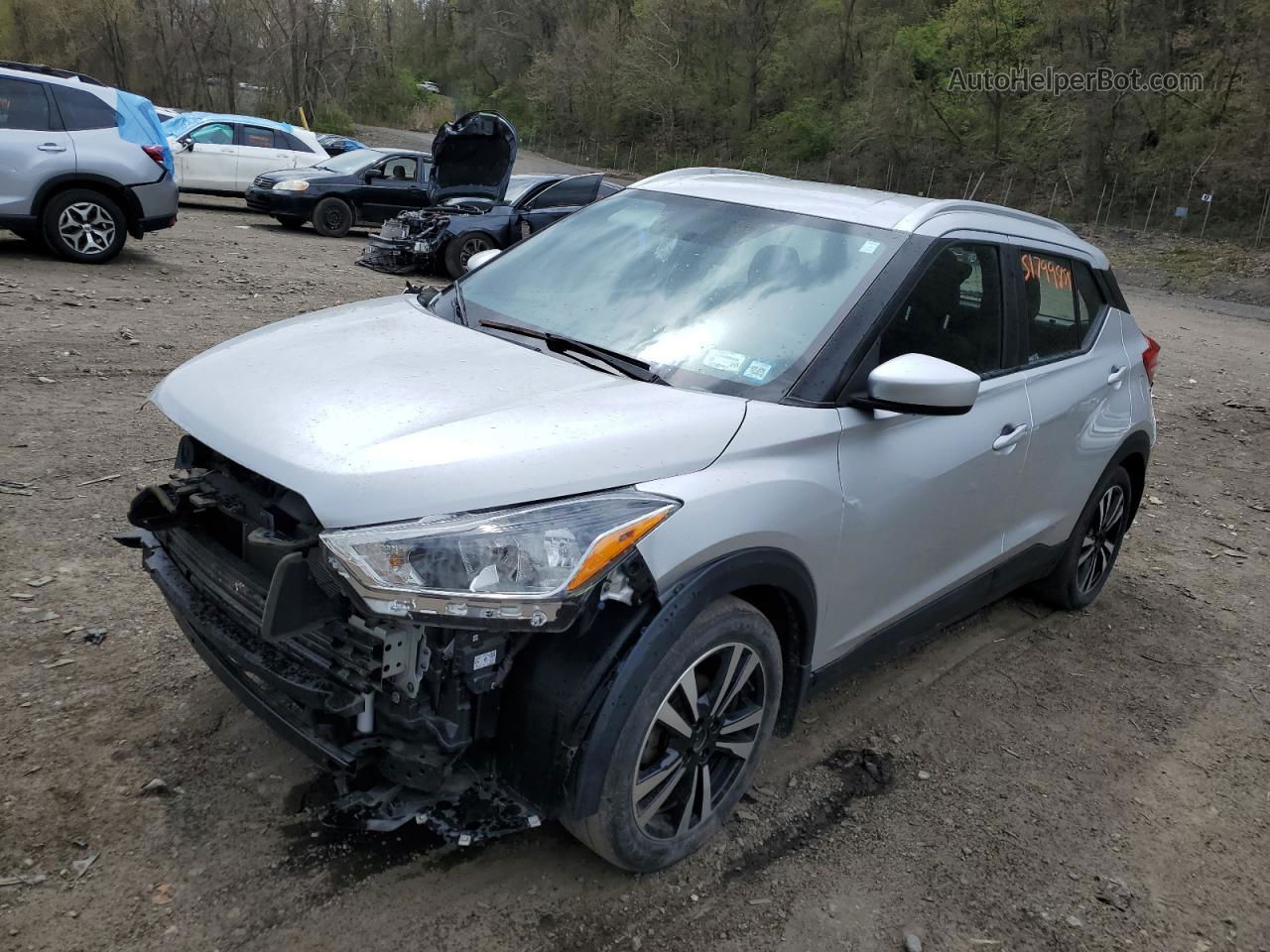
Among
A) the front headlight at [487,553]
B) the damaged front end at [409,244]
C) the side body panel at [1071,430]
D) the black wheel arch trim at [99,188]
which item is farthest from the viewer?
the damaged front end at [409,244]

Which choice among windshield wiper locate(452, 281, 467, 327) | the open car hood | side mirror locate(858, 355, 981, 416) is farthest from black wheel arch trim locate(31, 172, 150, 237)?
side mirror locate(858, 355, 981, 416)

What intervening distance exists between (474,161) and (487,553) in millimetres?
12908

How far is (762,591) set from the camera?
9.14 ft

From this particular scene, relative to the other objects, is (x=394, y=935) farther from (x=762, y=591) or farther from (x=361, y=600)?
(x=762, y=591)

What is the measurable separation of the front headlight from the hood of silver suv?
4 cm

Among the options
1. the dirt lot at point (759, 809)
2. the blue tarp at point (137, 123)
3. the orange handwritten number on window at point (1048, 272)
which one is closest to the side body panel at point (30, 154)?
the blue tarp at point (137, 123)

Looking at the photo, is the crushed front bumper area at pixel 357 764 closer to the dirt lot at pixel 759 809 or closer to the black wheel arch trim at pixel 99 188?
the dirt lot at pixel 759 809

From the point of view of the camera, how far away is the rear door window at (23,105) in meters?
9.86

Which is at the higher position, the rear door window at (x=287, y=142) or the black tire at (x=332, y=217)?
the rear door window at (x=287, y=142)

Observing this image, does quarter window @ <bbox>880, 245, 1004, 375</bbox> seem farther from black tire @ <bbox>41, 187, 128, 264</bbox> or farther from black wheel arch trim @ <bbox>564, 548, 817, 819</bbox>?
black tire @ <bbox>41, 187, 128, 264</bbox>

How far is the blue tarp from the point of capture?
34.2ft

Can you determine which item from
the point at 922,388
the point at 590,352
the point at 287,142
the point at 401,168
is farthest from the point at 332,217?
the point at 922,388

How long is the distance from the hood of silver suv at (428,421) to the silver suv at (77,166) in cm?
853

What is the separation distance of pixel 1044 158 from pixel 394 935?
45924mm
